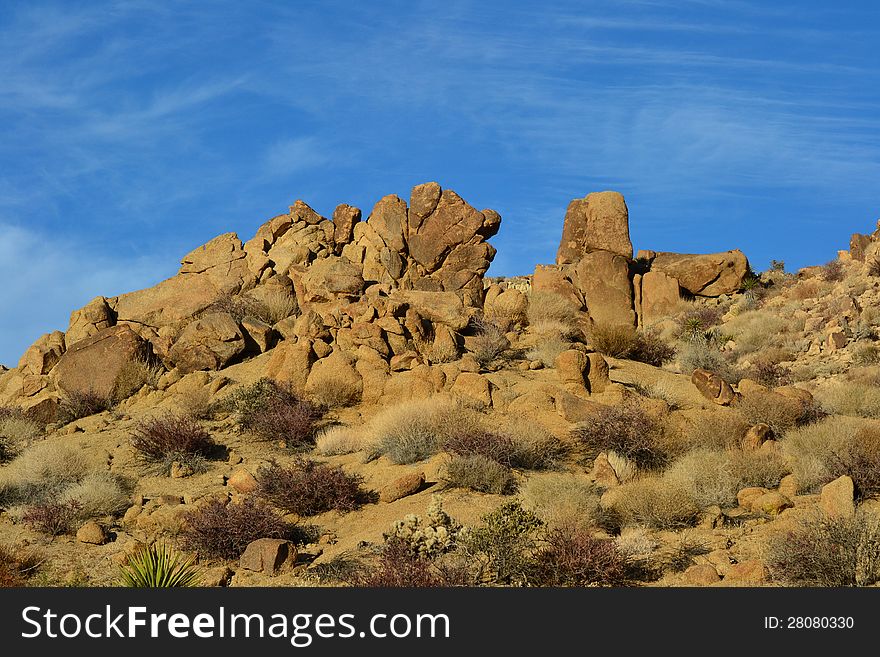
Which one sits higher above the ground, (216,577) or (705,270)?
(705,270)

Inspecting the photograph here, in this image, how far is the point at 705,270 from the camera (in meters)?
36.2

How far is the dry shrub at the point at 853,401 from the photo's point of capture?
17500mm

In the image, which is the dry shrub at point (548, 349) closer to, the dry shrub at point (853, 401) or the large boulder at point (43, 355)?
the dry shrub at point (853, 401)

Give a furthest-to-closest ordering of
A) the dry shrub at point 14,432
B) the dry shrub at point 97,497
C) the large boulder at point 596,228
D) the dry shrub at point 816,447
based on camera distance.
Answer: the large boulder at point 596,228 < the dry shrub at point 14,432 < the dry shrub at point 97,497 < the dry shrub at point 816,447

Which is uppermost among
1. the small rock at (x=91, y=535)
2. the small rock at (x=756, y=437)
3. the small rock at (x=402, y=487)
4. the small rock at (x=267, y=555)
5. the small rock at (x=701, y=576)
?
the small rock at (x=756, y=437)

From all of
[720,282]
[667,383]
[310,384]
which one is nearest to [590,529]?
[667,383]

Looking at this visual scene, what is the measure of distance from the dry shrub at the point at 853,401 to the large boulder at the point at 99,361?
585 inches

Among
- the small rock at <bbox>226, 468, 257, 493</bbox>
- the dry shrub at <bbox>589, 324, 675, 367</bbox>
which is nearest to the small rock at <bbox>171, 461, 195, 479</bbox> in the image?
the small rock at <bbox>226, 468, 257, 493</bbox>

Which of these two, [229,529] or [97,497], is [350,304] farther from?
[229,529]

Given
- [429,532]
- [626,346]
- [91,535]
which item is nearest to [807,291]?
[626,346]

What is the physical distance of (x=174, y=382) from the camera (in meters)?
20.1

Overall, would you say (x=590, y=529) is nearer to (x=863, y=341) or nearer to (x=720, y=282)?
(x=863, y=341)

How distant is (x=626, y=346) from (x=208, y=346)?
973 centimetres

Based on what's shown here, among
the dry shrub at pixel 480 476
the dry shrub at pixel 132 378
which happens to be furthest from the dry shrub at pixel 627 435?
the dry shrub at pixel 132 378
